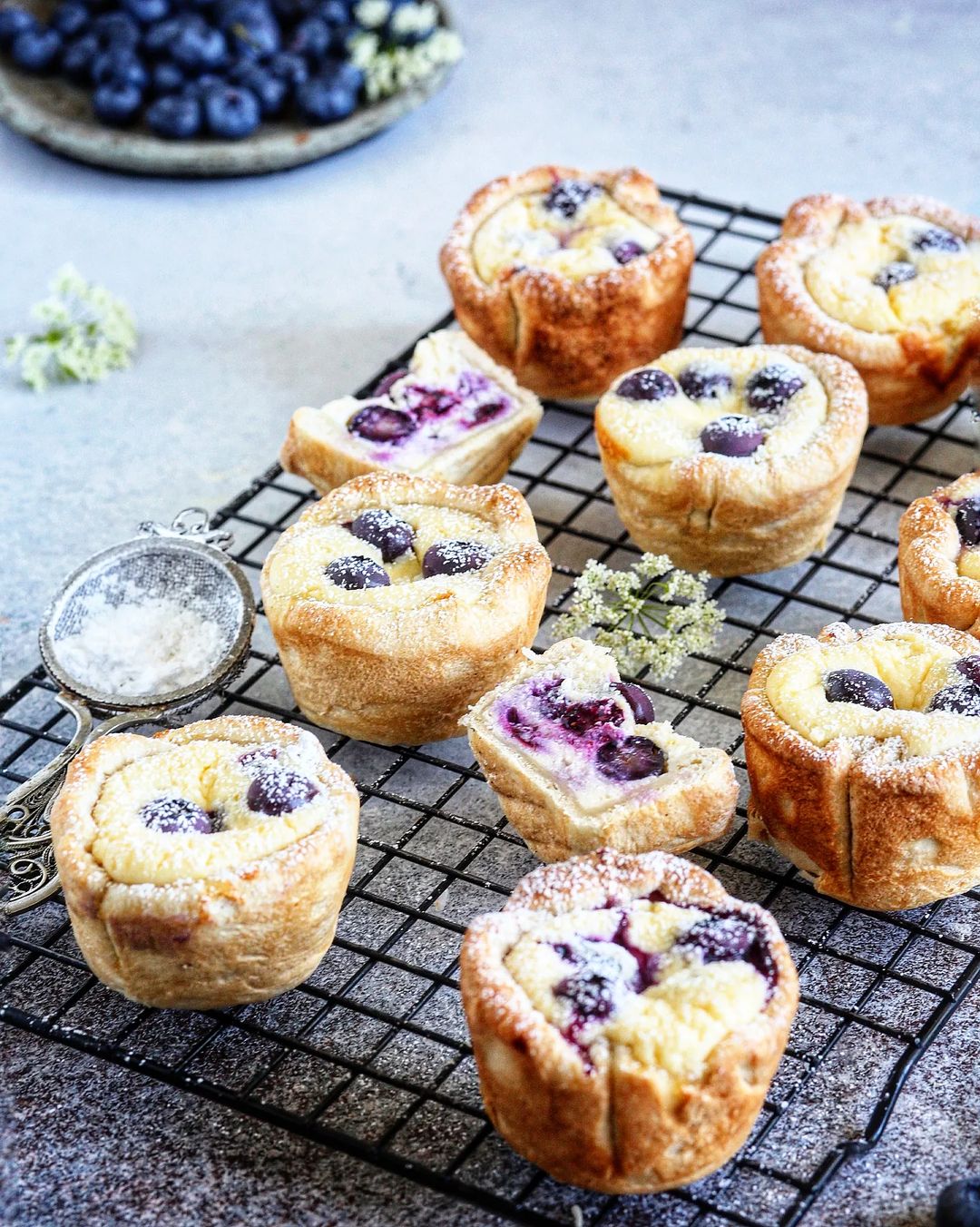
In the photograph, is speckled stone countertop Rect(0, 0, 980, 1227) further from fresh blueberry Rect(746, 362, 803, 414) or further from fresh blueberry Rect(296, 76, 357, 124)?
fresh blueberry Rect(746, 362, 803, 414)

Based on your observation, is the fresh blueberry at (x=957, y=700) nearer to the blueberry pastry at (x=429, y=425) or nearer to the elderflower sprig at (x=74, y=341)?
→ the blueberry pastry at (x=429, y=425)

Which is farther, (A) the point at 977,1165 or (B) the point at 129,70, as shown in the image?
(B) the point at 129,70

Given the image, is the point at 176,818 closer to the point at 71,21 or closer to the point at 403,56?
the point at 403,56

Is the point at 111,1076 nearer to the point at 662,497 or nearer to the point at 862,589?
the point at 662,497

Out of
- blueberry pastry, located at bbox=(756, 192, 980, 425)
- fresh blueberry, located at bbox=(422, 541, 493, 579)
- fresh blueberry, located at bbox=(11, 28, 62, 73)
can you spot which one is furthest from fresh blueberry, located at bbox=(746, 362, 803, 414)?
fresh blueberry, located at bbox=(11, 28, 62, 73)

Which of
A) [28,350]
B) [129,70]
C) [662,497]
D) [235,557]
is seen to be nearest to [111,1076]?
[235,557]

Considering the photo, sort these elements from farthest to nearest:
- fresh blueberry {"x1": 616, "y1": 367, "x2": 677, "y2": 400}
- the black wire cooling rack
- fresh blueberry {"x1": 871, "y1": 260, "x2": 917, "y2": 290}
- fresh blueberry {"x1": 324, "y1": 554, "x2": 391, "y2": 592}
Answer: fresh blueberry {"x1": 871, "y1": 260, "x2": 917, "y2": 290} → fresh blueberry {"x1": 616, "y1": 367, "x2": 677, "y2": 400} → fresh blueberry {"x1": 324, "y1": 554, "x2": 391, "y2": 592} → the black wire cooling rack

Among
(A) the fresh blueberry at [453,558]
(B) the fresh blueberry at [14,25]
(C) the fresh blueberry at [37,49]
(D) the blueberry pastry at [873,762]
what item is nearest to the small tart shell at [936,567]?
(D) the blueberry pastry at [873,762]
